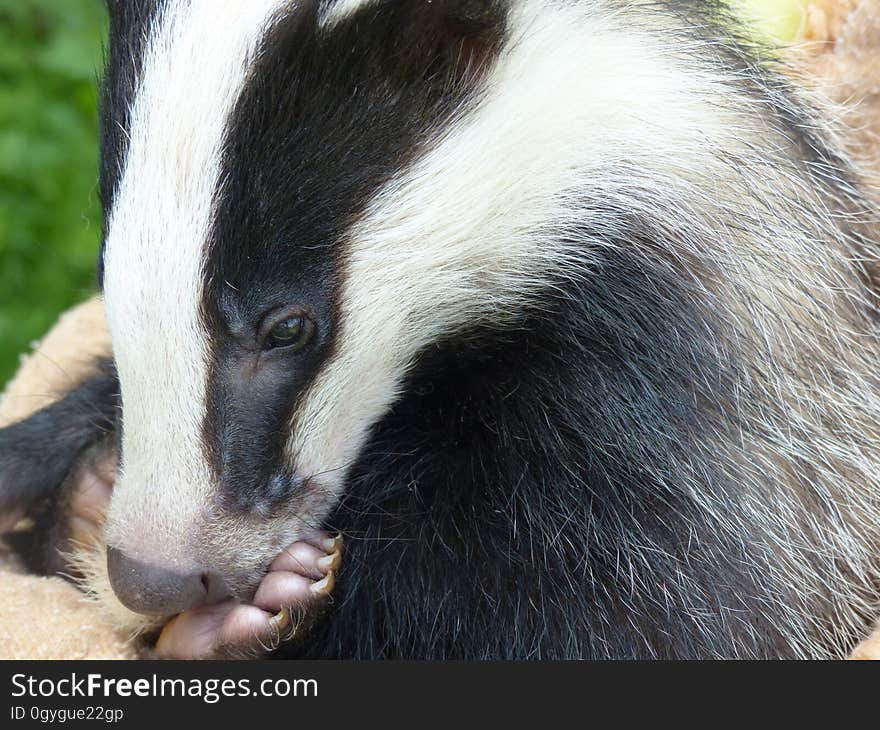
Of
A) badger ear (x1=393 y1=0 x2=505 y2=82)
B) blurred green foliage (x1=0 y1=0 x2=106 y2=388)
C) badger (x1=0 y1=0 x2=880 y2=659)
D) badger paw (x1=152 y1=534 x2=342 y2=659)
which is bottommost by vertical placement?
blurred green foliage (x1=0 y1=0 x2=106 y2=388)

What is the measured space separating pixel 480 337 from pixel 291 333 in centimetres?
40

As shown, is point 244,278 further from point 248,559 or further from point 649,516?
point 649,516

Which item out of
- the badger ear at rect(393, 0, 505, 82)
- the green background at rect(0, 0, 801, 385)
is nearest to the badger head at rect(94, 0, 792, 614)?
the badger ear at rect(393, 0, 505, 82)

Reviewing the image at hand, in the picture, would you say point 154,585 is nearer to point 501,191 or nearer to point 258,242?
point 258,242

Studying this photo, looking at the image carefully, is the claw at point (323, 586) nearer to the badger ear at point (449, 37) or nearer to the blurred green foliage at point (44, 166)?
the badger ear at point (449, 37)

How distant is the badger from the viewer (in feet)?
5.87

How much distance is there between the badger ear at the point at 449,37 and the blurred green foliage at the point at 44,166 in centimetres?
263

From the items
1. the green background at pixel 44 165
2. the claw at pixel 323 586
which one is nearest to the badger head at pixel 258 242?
the claw at pixel 323 586

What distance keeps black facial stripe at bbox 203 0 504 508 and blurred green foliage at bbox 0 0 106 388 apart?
257 centimetres

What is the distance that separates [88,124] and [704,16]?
3048 millimetres

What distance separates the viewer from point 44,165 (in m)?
4.29

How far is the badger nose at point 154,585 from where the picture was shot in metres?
1.92

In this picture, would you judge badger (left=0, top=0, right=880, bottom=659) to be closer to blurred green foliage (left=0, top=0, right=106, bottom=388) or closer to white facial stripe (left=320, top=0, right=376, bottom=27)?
white facial stripe (left=320, top=0, right=376, bottom=27)

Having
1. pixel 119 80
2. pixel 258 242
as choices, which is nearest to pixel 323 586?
pixel 258 242
